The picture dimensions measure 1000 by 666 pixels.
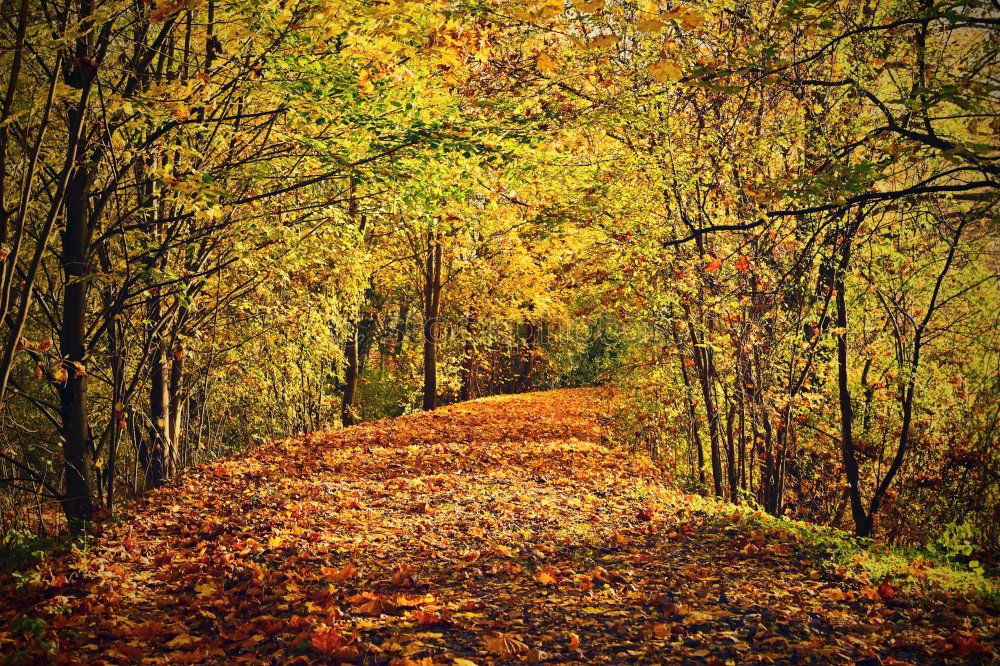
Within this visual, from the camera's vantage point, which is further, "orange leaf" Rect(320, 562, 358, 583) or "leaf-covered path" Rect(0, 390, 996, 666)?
"orange leaf" Rect(320, 562, 358, 583)

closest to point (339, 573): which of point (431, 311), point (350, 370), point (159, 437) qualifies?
point (159, 437)

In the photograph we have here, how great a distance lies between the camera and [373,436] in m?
13.3

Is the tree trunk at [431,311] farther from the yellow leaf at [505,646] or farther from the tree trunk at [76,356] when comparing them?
the yellow leaf at [505,646]

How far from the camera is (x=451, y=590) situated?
201 inches

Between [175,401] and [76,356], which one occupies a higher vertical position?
[76,356]

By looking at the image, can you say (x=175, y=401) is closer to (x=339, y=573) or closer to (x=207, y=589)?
(x=207, y=589)

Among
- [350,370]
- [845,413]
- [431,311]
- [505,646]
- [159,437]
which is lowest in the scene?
[505,646]

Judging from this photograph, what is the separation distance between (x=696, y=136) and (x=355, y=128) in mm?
5145

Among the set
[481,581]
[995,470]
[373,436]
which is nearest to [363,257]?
[373,436]

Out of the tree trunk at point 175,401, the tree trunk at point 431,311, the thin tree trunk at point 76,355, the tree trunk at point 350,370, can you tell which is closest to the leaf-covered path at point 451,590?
the thin tree trunk at point 76,355

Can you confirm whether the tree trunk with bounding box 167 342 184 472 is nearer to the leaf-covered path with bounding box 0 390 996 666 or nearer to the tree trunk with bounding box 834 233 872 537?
the leaf-covered path with bounding box 0 390 996 666

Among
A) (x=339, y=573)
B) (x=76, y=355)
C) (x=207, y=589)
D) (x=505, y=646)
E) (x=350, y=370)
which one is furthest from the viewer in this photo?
(x=350, y=370)

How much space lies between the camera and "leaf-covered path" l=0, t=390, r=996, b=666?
4090 mm

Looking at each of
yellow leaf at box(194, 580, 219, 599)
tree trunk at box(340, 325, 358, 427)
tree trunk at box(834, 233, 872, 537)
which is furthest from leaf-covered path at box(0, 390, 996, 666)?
tree trunk at box(340, 325, 358, 427)
